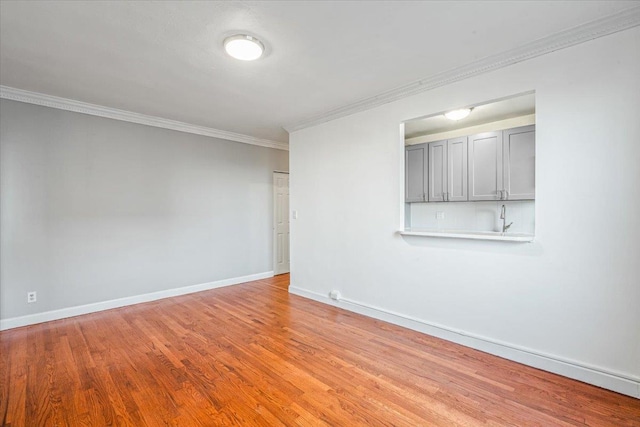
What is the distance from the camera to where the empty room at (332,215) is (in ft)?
6.61

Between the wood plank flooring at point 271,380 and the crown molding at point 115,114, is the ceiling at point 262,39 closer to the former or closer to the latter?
the crown molding at point 115,114

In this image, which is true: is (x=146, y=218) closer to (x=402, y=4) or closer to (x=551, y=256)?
(x=402, y=4)

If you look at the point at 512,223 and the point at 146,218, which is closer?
the point at 512,223

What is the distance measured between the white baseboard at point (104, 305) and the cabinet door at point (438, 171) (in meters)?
3.56

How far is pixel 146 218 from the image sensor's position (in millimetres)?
4270

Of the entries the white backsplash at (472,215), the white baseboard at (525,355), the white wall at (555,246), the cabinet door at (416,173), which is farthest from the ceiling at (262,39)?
the white baseboard at (525,355)

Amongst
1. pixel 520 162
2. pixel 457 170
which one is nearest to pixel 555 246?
pixel 520 162

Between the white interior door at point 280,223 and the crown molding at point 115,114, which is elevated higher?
the crown molding at point 115,114

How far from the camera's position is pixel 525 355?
2457 millimetres

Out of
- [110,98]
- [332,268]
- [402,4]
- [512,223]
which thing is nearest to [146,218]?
[110,98]

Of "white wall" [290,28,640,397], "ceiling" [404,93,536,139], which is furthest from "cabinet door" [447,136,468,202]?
"white wall" [290,28,640,397]

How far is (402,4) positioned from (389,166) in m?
1.73

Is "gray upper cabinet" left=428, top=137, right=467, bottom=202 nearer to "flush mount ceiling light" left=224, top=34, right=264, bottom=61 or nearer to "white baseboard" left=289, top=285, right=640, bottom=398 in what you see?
"white baseboard" left=289, top=285, right=640, bottom=398

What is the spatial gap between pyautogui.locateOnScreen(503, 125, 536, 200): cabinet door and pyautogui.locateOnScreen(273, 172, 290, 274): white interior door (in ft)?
12.9
